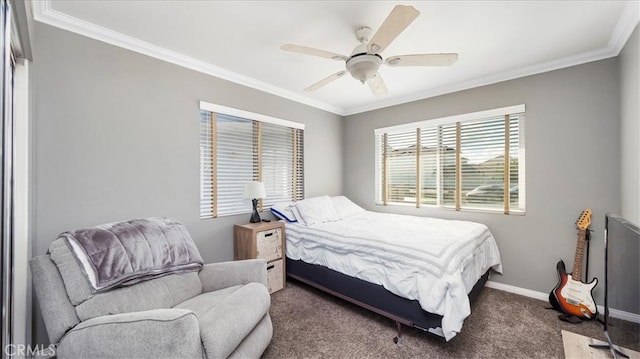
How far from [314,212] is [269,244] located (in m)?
0.69

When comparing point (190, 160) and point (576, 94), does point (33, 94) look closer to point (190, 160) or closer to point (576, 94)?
point (190, 160)

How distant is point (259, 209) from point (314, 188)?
40.8 inches

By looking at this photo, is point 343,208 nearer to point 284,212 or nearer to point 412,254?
point 284,212

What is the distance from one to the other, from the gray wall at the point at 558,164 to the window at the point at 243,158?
232 centimetres

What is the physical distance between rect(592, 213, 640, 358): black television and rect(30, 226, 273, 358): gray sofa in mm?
1753

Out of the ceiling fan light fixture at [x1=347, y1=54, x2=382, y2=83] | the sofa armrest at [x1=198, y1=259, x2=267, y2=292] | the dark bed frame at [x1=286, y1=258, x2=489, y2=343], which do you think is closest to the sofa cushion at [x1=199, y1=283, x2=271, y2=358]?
the sofa armrest at [x1=198, y1=259, x2=267, y2=292]

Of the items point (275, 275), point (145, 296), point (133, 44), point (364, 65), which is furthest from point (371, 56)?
point (275, 275)

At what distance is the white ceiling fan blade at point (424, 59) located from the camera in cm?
188

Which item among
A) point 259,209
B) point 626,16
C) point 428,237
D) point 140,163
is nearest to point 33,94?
point 140,163

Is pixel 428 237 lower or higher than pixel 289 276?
higher

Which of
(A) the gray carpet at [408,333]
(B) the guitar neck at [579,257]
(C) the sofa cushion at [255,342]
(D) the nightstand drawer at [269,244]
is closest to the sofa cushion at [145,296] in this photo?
(C) the sofa cushion at [255,342]

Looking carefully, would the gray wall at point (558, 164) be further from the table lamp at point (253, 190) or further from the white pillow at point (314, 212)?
the table lamp at point (253, 190)

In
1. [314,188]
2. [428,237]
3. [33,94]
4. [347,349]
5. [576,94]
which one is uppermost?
[576,94]

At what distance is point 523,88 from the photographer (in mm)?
2842
